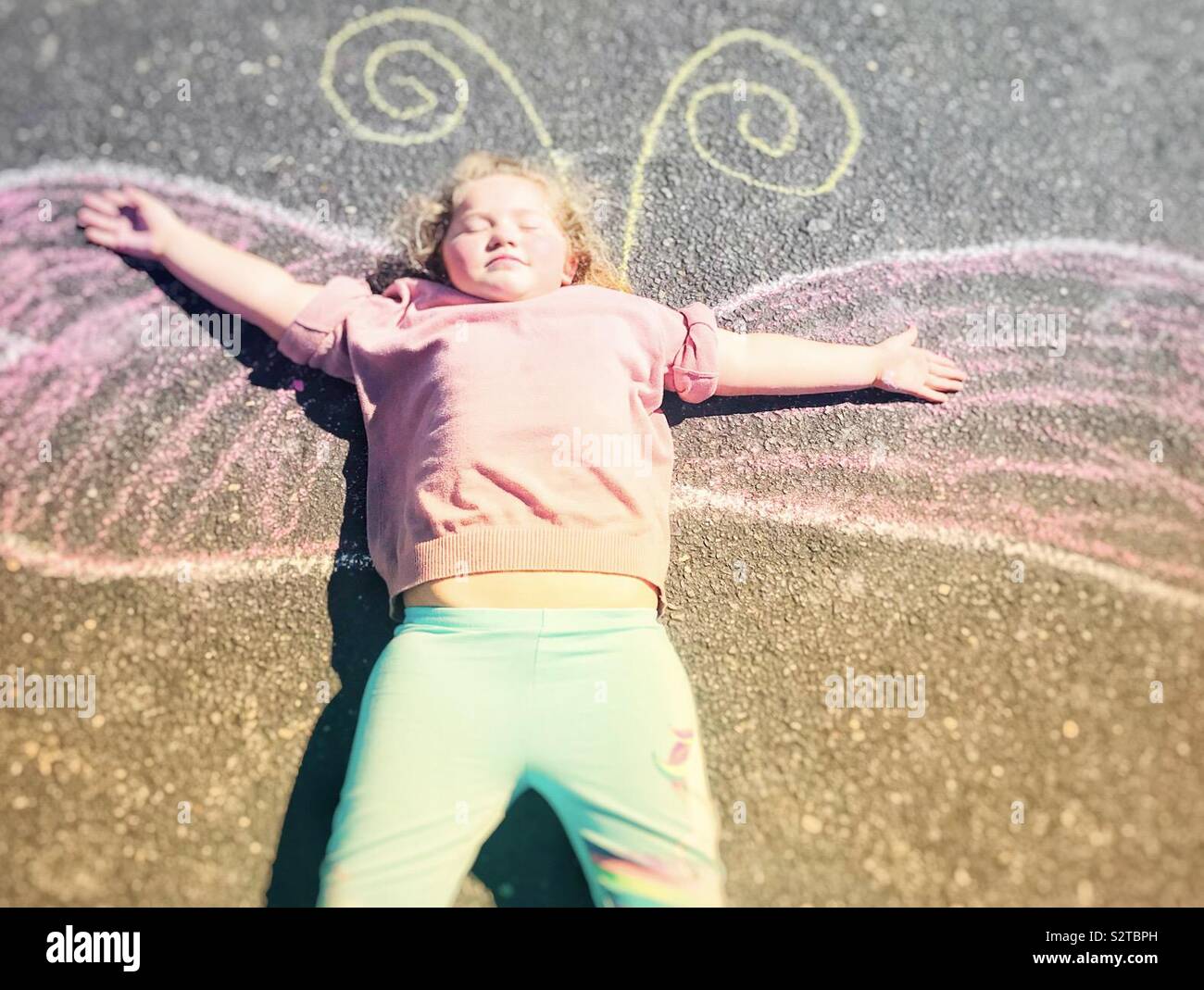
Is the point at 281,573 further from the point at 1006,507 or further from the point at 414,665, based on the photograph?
the point at 1006,507

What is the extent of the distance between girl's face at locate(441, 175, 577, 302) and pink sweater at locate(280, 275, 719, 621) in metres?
0.05

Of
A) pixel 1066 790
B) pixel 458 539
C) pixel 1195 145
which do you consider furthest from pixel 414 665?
pixel 1195 145

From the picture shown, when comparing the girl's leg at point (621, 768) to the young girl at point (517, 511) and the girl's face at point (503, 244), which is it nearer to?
the young girl at point (517, 511)

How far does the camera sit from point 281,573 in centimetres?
244

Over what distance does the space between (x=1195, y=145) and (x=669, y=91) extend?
176 cm

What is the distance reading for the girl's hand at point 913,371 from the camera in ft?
8.48

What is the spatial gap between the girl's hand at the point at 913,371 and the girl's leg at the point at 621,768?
114cm

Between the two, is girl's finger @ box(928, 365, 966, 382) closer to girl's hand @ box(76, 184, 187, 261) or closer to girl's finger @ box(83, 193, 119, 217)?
girl's hand @ box(76, 184, 187, 261)

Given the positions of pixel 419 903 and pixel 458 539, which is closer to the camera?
pixel 419 903

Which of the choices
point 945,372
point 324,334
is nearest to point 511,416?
point 324,334

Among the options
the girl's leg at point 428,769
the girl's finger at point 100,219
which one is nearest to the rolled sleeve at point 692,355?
the girl's leg at point 428,769

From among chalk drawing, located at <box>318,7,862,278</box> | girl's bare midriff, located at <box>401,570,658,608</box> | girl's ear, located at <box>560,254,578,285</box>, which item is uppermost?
chalk drawing, located at <box>318,7,862,278</box>

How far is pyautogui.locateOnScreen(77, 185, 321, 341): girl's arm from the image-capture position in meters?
2.48

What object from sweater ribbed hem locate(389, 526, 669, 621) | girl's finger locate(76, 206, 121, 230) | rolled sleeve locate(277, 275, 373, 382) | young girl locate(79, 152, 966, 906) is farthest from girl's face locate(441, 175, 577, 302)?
girl's finger locate(76, 206, 121, 230)
